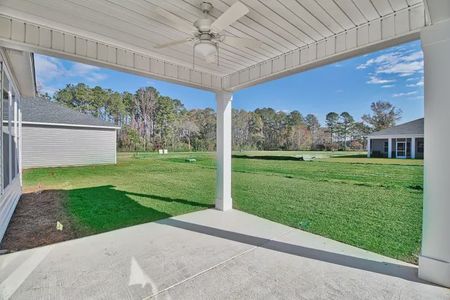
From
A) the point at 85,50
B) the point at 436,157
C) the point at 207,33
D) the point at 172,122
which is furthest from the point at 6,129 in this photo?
the point at 172,122

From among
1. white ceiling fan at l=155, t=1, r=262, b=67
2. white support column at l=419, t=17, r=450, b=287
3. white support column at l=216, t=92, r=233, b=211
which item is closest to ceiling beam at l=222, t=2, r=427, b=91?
white support column at l=419, t=17, r=450, b=287

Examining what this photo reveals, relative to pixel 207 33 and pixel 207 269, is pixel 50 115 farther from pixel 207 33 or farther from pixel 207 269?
pixel 207 269

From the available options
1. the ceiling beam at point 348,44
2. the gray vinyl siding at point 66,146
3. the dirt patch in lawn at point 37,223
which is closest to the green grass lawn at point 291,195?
the dirt patch in lawn at point 37,223

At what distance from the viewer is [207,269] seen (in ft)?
7.27

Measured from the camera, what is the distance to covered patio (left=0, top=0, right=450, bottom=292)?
1.89 meters

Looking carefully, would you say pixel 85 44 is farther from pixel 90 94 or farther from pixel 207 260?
pixel 90 94

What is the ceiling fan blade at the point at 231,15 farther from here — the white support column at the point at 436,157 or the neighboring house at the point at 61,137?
the neighboring house at the point at 61,137

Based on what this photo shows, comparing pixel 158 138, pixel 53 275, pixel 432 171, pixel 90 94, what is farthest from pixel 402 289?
pixel 90 94

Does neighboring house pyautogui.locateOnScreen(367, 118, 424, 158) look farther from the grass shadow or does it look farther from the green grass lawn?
the grass shadow

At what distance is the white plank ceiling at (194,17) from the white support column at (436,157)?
0.34 m

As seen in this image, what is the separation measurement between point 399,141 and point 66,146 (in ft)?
34.9

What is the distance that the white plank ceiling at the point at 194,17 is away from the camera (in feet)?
6.37

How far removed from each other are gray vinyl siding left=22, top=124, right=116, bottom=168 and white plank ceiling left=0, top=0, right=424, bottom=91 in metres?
8.09

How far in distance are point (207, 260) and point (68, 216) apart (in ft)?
10.7
